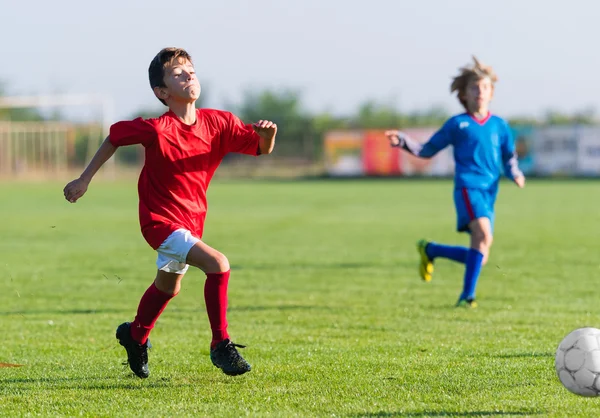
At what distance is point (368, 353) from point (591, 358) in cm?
184

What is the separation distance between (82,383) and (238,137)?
5.32 ft

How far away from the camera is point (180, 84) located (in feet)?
16.7

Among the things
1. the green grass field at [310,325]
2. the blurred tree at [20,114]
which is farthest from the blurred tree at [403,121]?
the green grass field at [310,325]

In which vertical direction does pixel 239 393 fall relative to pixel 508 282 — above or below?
above

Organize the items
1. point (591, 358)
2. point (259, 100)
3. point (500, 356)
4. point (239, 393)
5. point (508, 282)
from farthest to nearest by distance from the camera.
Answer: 1. point (259, 100)
2. point (508, 282)
3. point (500, 356)
4. point (239, 393)
5. point (591, 358)

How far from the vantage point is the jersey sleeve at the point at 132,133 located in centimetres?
491

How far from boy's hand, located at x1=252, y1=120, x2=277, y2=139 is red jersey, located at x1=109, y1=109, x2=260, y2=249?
243 millimetres

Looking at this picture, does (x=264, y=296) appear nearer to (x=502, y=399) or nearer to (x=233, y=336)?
(x=233, y=336)

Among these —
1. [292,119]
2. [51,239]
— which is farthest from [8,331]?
[292,119]

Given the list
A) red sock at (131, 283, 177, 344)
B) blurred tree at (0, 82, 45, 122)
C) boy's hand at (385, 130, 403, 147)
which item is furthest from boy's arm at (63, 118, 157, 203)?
blurred tree at (0, 82, 45, 122)

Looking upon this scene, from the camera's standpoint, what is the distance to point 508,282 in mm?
9859

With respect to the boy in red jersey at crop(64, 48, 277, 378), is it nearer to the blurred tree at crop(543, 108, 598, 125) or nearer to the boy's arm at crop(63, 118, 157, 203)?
the boy's arm at crop(63, 118, 157, 203)

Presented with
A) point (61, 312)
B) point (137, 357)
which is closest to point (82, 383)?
point (137, 357)

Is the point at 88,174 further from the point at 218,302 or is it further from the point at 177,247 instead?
the point at 218,302
